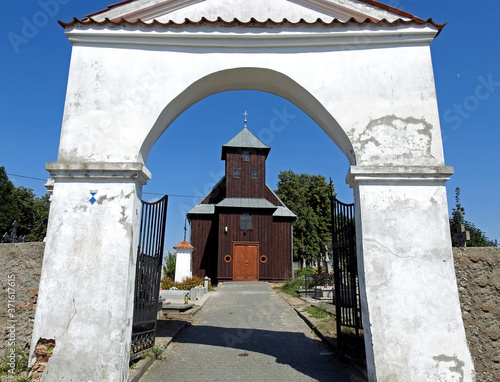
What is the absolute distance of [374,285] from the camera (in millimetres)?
4770

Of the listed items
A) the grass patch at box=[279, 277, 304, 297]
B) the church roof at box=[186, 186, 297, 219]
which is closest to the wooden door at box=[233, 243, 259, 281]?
the church roof at box=[186, 186, 297, 219]

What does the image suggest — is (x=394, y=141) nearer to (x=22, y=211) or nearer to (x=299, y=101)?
(x=299, y=101)

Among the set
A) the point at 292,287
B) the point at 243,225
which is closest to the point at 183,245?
the point at 243,225

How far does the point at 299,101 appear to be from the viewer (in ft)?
20.2

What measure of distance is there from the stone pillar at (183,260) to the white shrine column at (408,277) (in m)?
20.7

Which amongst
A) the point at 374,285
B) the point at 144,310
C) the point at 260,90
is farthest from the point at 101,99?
the point at 374,285

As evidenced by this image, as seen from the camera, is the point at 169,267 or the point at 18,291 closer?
the point at 18,291

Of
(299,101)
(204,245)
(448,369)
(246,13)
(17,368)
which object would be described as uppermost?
(246,13)

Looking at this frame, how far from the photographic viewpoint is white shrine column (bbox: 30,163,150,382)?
4.61m

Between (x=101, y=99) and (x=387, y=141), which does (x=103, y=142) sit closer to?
(x=101, y=99)

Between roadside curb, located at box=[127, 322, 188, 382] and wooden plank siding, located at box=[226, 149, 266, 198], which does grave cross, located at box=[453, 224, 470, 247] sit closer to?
roadside curb, located at box=[127, 322, 188, 382]

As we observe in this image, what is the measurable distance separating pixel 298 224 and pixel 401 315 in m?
34.4

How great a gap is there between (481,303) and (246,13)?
5.89 meters

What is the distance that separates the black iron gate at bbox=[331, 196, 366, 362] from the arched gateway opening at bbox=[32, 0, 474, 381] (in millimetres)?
695
